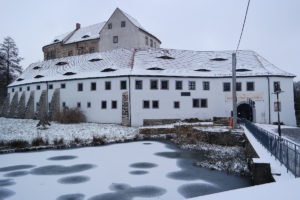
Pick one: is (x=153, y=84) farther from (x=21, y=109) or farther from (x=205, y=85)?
(x=21, y=109)

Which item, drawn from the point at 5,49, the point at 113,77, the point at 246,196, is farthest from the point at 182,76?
the point at 5,49

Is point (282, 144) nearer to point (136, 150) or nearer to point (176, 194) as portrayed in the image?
point (176, 194)

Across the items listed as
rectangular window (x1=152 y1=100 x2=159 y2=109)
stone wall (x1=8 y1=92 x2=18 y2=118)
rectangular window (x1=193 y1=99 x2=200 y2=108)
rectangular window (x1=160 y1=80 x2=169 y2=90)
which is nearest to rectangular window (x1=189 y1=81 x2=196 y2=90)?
rectangular window (x1=193 y1=99 x2=200 y2=108)

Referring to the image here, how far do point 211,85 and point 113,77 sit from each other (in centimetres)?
1321

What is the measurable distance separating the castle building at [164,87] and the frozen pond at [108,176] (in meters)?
13.0

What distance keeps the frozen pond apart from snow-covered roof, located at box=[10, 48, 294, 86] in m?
15.2

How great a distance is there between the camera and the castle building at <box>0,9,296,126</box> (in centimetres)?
2609

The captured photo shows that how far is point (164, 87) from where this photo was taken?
26.6m

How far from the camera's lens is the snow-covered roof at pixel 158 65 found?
89.3ft

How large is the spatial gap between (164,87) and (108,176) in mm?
18642

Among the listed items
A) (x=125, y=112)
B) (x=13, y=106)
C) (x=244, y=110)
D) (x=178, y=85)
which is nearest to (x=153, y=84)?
(x=178, y=85)

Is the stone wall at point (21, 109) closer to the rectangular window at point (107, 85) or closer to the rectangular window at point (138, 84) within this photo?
the rectangular window at point (107, 85)

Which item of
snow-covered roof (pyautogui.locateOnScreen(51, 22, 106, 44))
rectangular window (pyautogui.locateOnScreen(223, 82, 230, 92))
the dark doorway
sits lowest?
the dark doorway

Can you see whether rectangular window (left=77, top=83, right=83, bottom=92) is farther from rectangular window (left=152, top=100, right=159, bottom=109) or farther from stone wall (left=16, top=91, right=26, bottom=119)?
stone wall (left=16, top=91, right=26, bottom=119)
